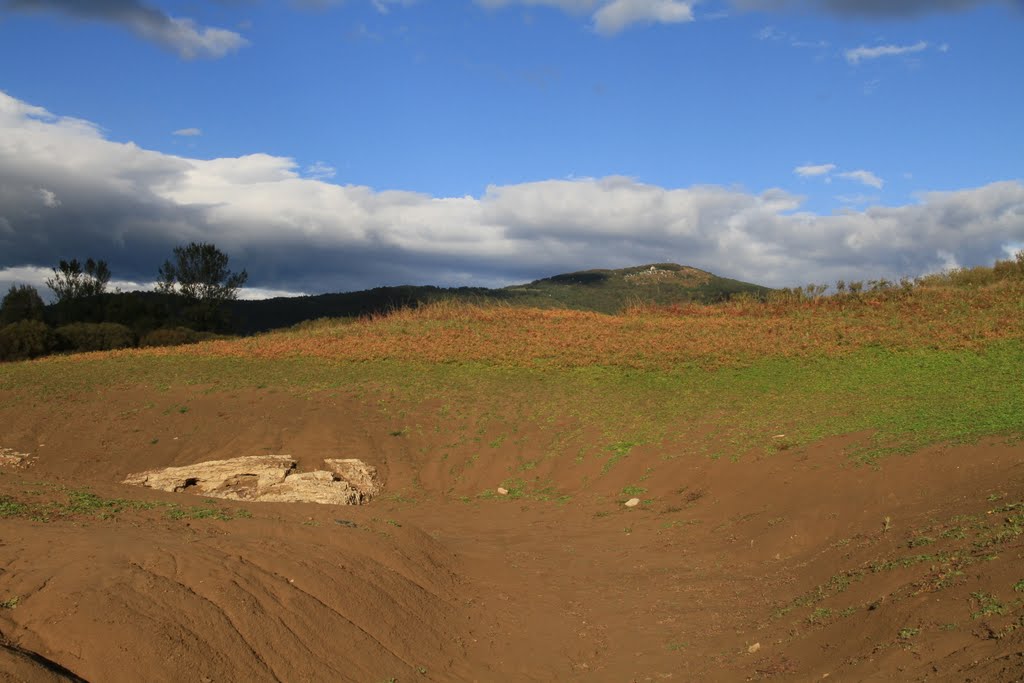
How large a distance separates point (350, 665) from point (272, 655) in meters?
0.77

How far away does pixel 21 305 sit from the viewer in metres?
49.9

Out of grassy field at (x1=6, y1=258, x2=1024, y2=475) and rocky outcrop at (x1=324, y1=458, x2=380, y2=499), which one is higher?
grassy field at (x1=6, y1=258, x2=1024, y2=475)

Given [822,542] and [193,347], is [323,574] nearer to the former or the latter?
[822,542]

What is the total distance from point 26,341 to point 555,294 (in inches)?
2436

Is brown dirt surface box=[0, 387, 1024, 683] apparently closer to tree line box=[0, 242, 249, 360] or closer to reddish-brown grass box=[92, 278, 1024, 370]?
reddish-brown grass box=[92, 278, 1024, 370]

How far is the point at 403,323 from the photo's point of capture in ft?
Answer: 109

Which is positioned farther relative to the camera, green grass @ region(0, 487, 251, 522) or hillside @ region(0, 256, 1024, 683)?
green grass @ region(0, 487, 251, 522)

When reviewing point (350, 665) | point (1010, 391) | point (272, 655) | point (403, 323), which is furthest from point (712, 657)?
point (403, 323)

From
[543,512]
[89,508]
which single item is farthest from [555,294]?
[89,508]

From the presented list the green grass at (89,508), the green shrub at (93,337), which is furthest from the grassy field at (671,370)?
the green grass at (89,508)

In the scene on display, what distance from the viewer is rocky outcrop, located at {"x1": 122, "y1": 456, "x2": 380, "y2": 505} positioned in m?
15.1

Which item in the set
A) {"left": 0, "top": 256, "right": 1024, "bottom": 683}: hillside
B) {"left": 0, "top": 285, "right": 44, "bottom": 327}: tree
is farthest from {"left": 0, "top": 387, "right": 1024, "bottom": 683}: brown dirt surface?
{"left": 0, "top": 285, "right": 44, "bottom": 327}: tree

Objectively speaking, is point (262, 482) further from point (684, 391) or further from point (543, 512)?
point (684, 391)

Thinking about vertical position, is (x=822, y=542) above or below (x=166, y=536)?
below
